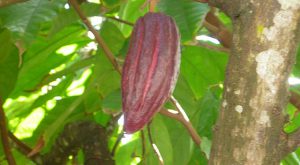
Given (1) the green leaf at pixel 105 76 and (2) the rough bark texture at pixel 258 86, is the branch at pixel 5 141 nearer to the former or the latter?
(1) the green leaf at pixel 105 76

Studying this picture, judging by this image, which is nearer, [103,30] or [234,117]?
[234,117]

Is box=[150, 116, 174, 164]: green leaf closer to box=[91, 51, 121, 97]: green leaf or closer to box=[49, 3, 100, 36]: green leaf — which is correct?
box=[91, 51, 121, 97]: green leaf

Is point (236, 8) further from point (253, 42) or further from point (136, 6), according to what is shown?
point (136, 6)

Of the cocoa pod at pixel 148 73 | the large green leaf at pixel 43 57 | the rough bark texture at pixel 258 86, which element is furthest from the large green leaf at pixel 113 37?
the rough bark texture at pixel 258 86

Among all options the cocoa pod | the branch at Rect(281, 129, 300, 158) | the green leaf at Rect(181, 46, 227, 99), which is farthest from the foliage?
the branch at Rect(281, 129, 300, 158)

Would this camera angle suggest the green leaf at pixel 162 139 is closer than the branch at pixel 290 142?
No

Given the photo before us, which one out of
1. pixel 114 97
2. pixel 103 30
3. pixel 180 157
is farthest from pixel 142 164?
pixel 103 30

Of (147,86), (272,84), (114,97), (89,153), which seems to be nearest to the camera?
(272,84)

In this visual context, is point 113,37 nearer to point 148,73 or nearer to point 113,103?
point 113,103
